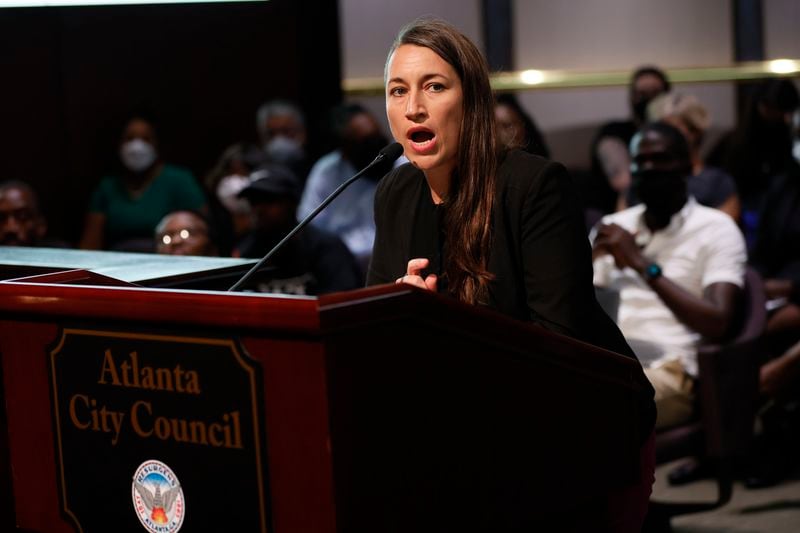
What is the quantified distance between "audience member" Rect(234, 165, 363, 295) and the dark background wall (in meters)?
2.42

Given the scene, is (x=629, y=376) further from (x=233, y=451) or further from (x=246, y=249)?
(x=246, y=249)

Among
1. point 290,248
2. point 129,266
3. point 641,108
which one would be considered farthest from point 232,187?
point 129,266

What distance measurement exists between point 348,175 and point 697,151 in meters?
1.83

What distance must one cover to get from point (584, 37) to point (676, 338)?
3.72m

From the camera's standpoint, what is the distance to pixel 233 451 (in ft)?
5.40

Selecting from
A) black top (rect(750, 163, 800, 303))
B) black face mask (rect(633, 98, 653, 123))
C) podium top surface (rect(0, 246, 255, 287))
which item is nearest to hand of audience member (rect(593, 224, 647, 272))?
black top (rect(750, 163, 800, 303))

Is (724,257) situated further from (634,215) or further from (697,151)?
(697,151)

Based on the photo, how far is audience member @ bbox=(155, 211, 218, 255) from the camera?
4.68 meters

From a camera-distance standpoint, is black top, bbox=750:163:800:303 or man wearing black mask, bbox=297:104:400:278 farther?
man wearing black mask, bbox=297:104:400:278

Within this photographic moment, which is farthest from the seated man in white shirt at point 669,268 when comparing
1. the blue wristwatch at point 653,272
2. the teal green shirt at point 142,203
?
the teal green shirt at point 142,203

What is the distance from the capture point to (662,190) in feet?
13.8

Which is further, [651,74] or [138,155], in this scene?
[138,155]

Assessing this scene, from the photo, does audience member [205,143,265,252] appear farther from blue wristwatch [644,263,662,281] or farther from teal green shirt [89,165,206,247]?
blue wristwatch [644,263,662,281]

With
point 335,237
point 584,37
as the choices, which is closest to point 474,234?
point 335,237
